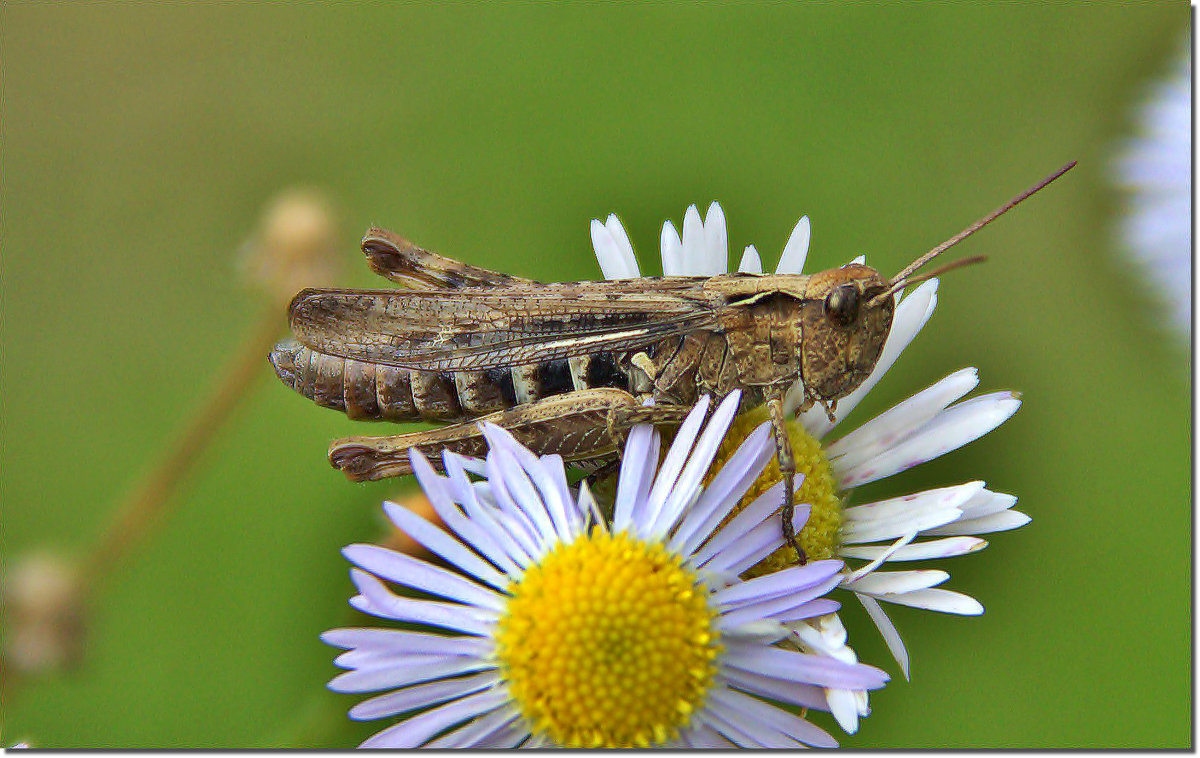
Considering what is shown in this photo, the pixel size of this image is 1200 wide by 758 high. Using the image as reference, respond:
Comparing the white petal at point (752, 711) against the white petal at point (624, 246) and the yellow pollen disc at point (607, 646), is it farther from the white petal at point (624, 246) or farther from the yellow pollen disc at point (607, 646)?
the white petal at point (624, 246)

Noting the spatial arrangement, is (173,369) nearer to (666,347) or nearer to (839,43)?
(666,347)

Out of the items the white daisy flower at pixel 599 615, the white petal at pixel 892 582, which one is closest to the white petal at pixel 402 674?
the white daisy flower at pixel 599 615

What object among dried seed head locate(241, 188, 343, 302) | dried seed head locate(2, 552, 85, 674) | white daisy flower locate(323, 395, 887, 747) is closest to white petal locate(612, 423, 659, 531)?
white daisy flower locate(323, 395, 887, 747)

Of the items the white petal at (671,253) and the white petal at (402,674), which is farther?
the white petal at (671,253)

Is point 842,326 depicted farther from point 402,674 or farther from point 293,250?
point 293,250

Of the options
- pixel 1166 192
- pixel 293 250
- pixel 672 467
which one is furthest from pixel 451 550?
pixel 1166 192

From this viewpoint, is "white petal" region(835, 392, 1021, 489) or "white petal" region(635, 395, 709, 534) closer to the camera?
"white petal" region(635, 395, 709, 534)

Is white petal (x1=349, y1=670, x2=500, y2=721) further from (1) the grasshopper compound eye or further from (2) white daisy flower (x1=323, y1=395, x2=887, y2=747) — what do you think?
(1) the grasshopper compound eye
